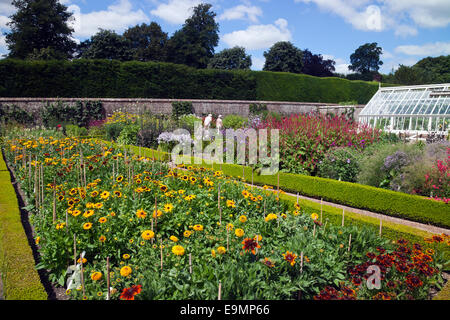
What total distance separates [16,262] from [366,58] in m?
76.0

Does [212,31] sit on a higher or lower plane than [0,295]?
higher

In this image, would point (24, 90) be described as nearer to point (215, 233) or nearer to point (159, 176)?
point (159, 176)

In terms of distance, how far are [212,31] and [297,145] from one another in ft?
114

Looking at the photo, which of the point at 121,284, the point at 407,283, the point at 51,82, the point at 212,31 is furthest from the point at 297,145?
the point at 212,31

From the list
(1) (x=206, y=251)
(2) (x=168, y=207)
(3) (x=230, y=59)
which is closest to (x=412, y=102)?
(2) (x=168, y=207)

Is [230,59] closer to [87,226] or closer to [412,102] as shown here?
[412,102]

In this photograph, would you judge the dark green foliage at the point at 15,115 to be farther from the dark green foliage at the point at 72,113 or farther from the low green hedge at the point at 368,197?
the low green hedge at the point at 368,197

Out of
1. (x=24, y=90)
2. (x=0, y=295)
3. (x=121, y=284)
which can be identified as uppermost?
(x=24, y=90)

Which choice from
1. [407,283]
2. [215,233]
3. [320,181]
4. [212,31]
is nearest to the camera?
[407,283]

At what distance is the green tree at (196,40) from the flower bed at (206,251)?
33562mm

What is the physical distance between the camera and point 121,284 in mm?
2924

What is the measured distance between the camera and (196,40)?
37.8 metres

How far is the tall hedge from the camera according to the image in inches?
703

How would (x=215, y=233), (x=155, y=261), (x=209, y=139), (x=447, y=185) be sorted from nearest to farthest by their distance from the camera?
(x=155, y=261) → (x=215, y=233) → (x=447, y=185) → (x=209, y=139)
